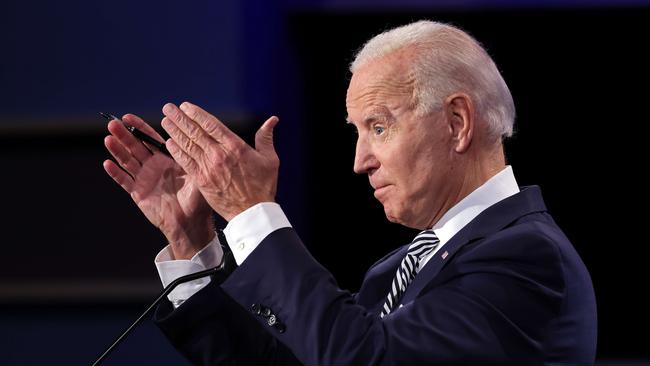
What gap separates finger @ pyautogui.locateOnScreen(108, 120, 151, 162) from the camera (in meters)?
1.75

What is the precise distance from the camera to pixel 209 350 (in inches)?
68.1

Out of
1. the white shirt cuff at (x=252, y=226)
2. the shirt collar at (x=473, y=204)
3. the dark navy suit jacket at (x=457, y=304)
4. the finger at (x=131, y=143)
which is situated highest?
the finger at (x=131, y=143)

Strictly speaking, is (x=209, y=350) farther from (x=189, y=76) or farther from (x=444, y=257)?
(x=189, y=76)

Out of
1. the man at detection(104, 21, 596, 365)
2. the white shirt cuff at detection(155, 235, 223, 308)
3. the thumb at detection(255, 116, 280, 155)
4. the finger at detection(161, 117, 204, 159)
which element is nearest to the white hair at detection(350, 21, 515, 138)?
the man at detection(104, 21, 596, 365)

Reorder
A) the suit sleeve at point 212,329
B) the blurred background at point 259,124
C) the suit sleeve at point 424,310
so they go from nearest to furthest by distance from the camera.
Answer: the suit sleeve at point 424,310
the suit sleeve at point 212,329
the blurred background at point 259,124

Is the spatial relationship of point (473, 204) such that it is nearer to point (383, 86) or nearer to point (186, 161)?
point (383, 86)

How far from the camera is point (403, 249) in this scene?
6.09 feet

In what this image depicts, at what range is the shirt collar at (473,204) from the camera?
5.23 ft

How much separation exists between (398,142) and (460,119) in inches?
4.5

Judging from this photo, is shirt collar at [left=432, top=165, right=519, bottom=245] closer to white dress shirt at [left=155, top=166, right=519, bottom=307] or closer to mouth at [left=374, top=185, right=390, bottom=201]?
white dress shirt at [left=155, top=166, right=519, bottom=307]

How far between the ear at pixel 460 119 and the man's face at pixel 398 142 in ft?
0.05

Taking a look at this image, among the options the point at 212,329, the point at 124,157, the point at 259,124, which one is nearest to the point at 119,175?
the point at 124,157

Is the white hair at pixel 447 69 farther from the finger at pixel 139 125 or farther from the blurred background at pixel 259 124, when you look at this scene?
the blurred background at pixel 259 124

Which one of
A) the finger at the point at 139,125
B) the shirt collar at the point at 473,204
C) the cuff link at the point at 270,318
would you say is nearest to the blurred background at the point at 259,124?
the finger at the point at 139,125
